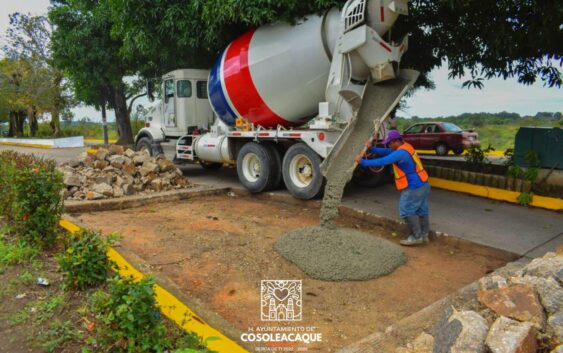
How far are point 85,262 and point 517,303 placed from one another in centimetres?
318

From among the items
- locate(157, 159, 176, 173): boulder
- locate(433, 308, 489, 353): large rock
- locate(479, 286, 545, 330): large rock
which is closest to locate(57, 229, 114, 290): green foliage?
locate(433, 308, 489, 353): large rock

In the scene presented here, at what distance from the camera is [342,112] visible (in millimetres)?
6781

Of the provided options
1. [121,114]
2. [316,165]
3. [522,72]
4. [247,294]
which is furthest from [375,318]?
[121,114]

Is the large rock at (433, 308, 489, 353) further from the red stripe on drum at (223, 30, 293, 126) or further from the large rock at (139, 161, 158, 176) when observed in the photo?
the large rock at (139, 161, 158, 176)

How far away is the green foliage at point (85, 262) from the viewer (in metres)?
3.54

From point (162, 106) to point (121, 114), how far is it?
9.56 m

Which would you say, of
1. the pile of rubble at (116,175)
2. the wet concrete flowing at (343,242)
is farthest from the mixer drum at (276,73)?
the pile of rubble at (116,175)

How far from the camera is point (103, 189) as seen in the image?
24.4ft

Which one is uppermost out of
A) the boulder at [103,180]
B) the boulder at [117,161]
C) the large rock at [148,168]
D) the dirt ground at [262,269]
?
the boulder at [117,161]

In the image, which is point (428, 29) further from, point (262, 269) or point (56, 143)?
point (56, 143)

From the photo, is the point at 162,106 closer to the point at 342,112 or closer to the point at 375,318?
the point at 342,112

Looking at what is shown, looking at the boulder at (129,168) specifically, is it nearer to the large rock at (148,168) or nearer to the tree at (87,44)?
the large rock at (148,168)

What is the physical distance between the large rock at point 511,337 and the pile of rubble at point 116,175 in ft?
21.6

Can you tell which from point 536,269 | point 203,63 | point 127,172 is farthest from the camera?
point 203,63
